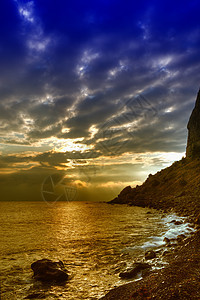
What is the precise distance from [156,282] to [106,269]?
348 centimetres

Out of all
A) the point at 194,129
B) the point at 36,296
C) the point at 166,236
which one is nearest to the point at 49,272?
the point at 36,296

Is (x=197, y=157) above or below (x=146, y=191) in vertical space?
above

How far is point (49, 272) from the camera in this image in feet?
21.1

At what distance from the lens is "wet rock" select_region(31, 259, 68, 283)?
6.34 metres

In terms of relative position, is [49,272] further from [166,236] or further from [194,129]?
[194,129]

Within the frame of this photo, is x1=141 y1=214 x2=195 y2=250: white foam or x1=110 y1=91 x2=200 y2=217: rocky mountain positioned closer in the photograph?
x1=141 y1=214 x2=195 y2=250: white foam

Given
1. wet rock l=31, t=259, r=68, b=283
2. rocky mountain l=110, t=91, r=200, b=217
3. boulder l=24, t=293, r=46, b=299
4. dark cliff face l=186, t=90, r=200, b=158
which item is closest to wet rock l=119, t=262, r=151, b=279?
wet rock l=31, t=259, r=68, b=283

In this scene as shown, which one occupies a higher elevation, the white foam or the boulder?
the boulder

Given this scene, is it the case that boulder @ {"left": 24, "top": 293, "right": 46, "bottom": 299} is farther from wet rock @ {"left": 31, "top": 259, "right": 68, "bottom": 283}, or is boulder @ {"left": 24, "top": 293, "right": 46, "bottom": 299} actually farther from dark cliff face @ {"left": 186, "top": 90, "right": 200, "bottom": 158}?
dark cliff face @ {"left": 186, "top": 90, "right": 200, "bottom": 158}

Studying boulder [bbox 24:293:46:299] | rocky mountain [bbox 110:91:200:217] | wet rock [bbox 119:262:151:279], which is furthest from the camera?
rocky mountain [bbox 110:91:200:217]

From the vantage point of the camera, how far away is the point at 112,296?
4.82 metres

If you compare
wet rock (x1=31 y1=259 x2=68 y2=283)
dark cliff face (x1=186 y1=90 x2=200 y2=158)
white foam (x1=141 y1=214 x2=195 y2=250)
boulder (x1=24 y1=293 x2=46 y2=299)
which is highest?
dark cliff face (x1=186 y1=90 x2=200 y2=158)

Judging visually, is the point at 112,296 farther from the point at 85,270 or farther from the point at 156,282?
the point at 85,270

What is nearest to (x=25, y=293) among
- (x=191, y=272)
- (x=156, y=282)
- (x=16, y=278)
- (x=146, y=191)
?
(x=16, y=278)
